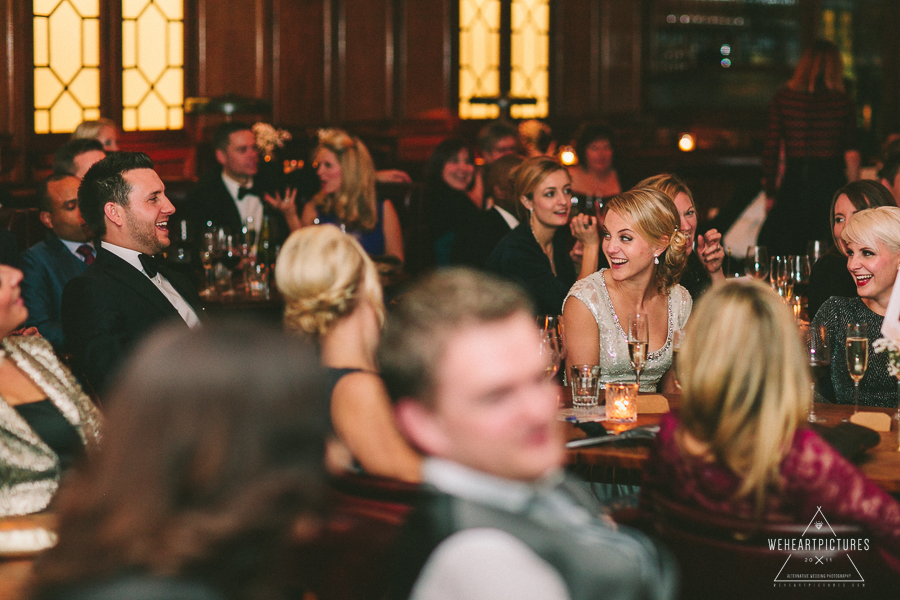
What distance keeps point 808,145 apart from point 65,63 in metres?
5.65

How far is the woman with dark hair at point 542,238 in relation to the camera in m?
4.21

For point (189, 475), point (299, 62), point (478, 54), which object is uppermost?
point (478, 54)

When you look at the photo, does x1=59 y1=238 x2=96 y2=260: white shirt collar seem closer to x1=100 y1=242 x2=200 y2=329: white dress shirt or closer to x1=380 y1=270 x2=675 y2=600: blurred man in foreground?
x1=100 y1=242 x2=200 y2=329: white dress shirt

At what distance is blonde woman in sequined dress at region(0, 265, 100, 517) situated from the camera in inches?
83.2

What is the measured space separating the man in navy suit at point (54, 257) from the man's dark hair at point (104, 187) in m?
0.95

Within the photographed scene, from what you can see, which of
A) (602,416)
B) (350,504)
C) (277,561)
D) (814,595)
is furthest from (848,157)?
(277,561)

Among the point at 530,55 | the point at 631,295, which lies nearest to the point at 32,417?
the point at 631,295

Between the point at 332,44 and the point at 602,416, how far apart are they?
7.29 m

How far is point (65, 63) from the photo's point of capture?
7.84 m

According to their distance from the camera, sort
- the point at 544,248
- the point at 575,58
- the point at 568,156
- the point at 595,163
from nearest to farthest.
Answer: the point at 544,248 → the point at 595,163 → the point at 568,156 → the point at 575,58

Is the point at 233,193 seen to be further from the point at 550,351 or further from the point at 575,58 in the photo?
the point at 575,58

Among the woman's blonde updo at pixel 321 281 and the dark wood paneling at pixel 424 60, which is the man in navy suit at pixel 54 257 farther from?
the dark wood paneling at pixel 424 60

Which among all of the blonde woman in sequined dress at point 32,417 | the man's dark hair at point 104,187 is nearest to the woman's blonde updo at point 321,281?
the blonde woman in sequined dress at point 32,417
